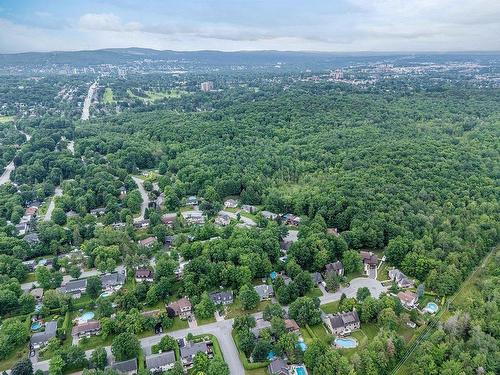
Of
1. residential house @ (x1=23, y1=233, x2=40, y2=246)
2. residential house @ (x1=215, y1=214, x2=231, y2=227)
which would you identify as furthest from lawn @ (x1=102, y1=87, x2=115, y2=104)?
A: residential house @ (x1=215, y1=214, x2=231, y2=227)

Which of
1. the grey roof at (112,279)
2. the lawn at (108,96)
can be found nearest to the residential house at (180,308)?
the grey roof at (112,279)

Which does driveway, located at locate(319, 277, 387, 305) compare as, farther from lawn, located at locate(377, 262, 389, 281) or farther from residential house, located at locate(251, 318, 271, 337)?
residential house, located at locate(251, 318, 271, 337)

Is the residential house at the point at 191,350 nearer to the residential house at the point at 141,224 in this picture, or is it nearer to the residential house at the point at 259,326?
the residential house at the point at 259,326

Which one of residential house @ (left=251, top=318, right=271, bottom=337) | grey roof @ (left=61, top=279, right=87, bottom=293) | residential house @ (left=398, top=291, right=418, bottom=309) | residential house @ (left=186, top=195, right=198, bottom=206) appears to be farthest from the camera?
residential house @ (left=186, top=195, right=198, bottom=206)

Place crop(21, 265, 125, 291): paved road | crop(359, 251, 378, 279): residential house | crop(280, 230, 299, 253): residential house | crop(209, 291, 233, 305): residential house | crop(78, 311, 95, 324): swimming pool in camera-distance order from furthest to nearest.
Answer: crop(280, 230, 299, 253): residential house < crop(359, 251, 378, 279): residential house < crop(21, 265, 125, 291): paved road < crop(209, 291, 233, 305): residential house < crop(78, 311, 95, 324): swimming pool

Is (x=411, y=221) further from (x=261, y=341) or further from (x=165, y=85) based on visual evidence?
(x=165, y=85)

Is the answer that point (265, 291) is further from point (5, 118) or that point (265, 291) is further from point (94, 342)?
point (5, 118)

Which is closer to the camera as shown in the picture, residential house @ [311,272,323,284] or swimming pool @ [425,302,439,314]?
swimming pool @ [425,302,439,314]
